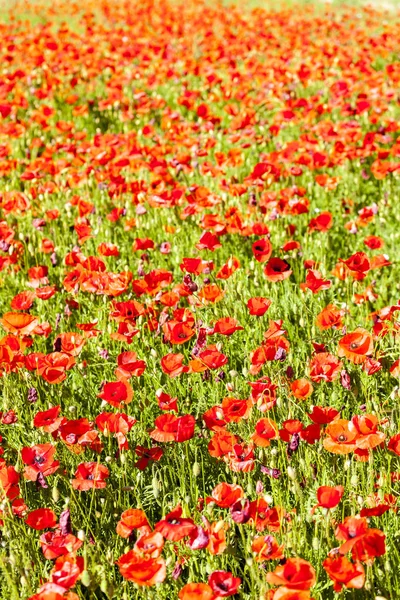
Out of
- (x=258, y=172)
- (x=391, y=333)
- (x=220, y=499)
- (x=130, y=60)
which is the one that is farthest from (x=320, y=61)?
(x=220, y=499)

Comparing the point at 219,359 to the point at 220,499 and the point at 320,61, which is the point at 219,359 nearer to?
the point at 220,499

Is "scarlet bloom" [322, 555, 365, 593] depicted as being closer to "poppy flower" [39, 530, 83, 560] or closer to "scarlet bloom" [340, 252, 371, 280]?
"poppy flower" [39, 530, 83, 560]

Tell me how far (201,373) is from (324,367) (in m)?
0.67

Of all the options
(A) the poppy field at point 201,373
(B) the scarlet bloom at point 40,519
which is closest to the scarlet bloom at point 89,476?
(A) the poppy field at point 201,373

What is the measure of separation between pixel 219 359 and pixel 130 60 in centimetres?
715

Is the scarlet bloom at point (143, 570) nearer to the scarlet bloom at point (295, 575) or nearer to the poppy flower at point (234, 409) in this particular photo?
the scarlet bloom at point (295, 575)

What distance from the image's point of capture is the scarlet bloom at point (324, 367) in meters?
2.66

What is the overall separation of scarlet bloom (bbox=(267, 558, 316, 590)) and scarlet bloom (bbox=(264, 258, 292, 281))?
1.75 meters

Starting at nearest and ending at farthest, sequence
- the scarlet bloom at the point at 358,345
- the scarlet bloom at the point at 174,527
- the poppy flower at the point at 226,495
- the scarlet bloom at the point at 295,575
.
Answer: the scarlet bloom at the point at 295,575, the scarlet bloom at the point at 174,527, the poppy flower at the point at 226,495, the scarlet bloom at the point at 358,345

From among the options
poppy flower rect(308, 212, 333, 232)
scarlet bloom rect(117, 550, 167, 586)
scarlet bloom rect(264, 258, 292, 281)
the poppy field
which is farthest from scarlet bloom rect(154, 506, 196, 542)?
poppy flower rect(308, 212, 333, 232)

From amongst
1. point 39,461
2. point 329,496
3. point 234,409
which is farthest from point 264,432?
point 39,461

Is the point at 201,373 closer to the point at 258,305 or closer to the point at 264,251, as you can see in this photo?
the point at 258,305

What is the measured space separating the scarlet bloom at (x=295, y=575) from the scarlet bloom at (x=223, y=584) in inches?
4.2

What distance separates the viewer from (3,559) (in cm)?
213
